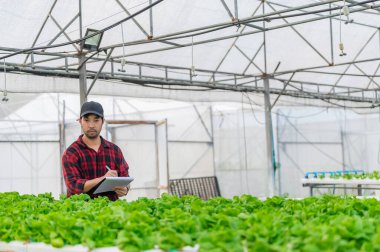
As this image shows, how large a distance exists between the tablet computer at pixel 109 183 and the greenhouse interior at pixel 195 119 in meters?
0.27

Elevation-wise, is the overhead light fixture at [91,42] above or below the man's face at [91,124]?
above

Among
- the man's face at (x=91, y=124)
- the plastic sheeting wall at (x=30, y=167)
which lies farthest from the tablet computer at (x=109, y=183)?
the plastic sheeting wall at (x=30, y=167)

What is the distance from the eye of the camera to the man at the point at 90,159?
4254 mm

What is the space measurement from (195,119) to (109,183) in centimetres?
1144

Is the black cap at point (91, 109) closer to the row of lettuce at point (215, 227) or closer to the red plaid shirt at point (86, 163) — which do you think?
the red plaid shirt at point (86, 163)

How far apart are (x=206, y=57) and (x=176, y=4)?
2210mm

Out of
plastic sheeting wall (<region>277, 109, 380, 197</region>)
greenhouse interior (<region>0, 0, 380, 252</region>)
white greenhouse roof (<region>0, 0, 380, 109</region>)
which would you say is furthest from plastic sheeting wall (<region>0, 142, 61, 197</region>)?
plastic sheeting wall (<region>277, 109, 380, 197</region>)

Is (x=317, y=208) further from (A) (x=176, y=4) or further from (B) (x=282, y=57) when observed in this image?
(B) (x=282, y=57)

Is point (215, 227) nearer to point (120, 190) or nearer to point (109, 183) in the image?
point (109, 183)

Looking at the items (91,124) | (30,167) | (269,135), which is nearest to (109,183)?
(91,124)

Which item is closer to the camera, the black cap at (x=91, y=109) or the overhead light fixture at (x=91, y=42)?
the black cap at (x=91, y=109)

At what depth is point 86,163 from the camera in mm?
A: 4434

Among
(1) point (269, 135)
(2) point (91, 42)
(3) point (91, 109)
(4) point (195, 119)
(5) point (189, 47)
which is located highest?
(5) point (189, 47)

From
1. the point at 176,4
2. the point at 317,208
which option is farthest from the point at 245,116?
the point at 317,208
